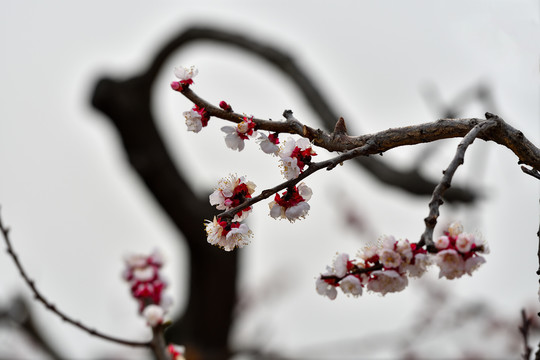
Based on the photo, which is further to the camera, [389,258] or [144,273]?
[144,273]

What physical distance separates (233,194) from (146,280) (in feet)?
2.90

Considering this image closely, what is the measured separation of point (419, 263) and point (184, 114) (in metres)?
0.48

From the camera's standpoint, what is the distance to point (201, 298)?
4.91m

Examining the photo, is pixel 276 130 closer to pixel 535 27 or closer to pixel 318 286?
pixel 318 286

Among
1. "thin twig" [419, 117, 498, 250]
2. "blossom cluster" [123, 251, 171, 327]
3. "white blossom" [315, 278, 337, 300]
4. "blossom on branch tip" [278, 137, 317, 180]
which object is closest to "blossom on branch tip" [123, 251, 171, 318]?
"blossom cluster" [123, 251, 171, 327]

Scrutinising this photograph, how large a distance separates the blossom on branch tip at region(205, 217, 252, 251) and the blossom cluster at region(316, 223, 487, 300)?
17cm

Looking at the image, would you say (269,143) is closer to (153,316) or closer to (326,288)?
(326,288)

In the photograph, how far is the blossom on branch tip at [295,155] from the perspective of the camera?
970mm

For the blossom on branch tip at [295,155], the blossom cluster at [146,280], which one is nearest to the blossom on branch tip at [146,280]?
the blossom cluster at [146,280]

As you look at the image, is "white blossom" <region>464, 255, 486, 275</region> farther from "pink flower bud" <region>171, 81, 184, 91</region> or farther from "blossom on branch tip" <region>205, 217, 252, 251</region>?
"pink flower bud" <region>171, 81, 184, 91</region>

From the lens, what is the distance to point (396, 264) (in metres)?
0.97

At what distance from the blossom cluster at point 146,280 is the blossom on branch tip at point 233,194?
78 cm

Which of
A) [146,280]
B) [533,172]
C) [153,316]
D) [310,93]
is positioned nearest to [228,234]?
[533,172]

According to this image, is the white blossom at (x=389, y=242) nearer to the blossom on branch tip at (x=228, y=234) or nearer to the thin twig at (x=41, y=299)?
the blossom on branch tip at (x=228, y=234)
